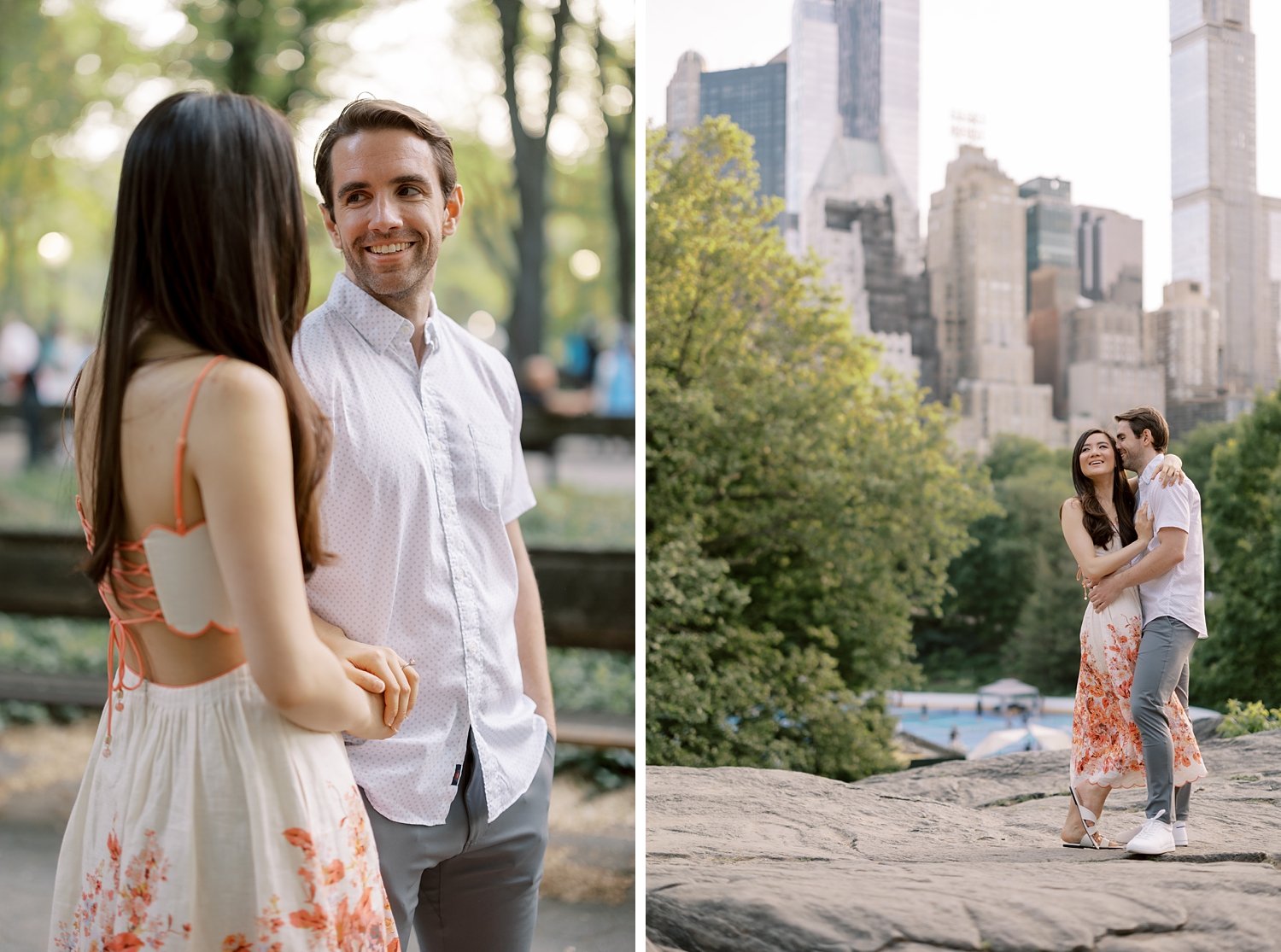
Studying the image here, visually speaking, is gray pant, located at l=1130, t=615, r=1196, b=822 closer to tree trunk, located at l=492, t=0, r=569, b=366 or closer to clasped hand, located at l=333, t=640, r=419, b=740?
clasped hand, located at l=333, t=640, r=419, b=740

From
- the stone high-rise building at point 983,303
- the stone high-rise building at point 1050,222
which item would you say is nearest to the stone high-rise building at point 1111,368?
the stone high-rise building at point 983,303

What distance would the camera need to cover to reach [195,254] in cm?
145

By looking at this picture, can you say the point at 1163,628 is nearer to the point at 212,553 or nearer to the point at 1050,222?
the point at 1050,222

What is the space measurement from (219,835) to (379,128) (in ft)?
3.49

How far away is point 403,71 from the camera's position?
7613mm

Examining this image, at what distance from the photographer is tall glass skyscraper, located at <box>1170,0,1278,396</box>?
14.7 ft

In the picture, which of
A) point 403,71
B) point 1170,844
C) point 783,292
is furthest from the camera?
Answer: point 403,71

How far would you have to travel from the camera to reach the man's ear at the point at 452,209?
2018mm

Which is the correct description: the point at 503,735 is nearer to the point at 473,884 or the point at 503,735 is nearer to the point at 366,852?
the point at 473,884

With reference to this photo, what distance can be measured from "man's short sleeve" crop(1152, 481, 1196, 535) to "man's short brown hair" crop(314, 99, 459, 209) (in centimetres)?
244

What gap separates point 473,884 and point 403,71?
6.60 metres

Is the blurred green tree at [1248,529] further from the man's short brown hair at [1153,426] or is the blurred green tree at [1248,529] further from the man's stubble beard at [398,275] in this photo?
the man's stubble beard at [398,275]

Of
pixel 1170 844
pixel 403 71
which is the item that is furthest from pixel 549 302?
pixel 1170 844

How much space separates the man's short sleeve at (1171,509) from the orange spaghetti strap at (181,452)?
2.90 meters
